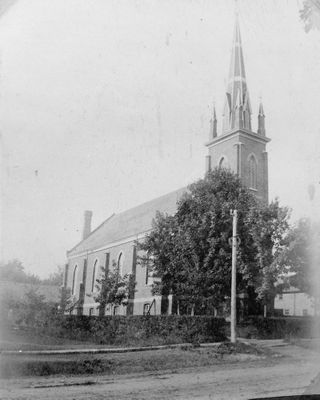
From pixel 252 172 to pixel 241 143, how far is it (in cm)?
230

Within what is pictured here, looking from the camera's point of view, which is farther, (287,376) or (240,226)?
(240,226)

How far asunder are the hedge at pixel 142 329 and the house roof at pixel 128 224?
10.6 metres

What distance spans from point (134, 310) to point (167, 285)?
10012 mm

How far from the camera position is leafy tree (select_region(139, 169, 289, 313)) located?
2044 cm

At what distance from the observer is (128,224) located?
38.4m

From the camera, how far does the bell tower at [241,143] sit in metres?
30.3

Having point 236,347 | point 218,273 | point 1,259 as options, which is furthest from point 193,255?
point 1,259

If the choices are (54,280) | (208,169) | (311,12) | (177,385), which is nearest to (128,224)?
(208,169)

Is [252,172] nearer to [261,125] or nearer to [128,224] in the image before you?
[261,125]

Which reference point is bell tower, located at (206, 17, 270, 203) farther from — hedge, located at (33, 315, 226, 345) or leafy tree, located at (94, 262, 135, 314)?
hedge, located at (33, 315, 226, 345)

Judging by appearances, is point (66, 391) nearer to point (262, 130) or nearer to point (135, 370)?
point (135, 370)

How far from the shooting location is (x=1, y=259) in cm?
399

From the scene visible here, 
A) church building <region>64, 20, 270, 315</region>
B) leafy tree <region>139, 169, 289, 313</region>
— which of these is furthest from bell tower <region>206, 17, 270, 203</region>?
leafy tree <region>139, 169, 289, 313</region>

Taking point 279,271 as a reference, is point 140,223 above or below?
above
